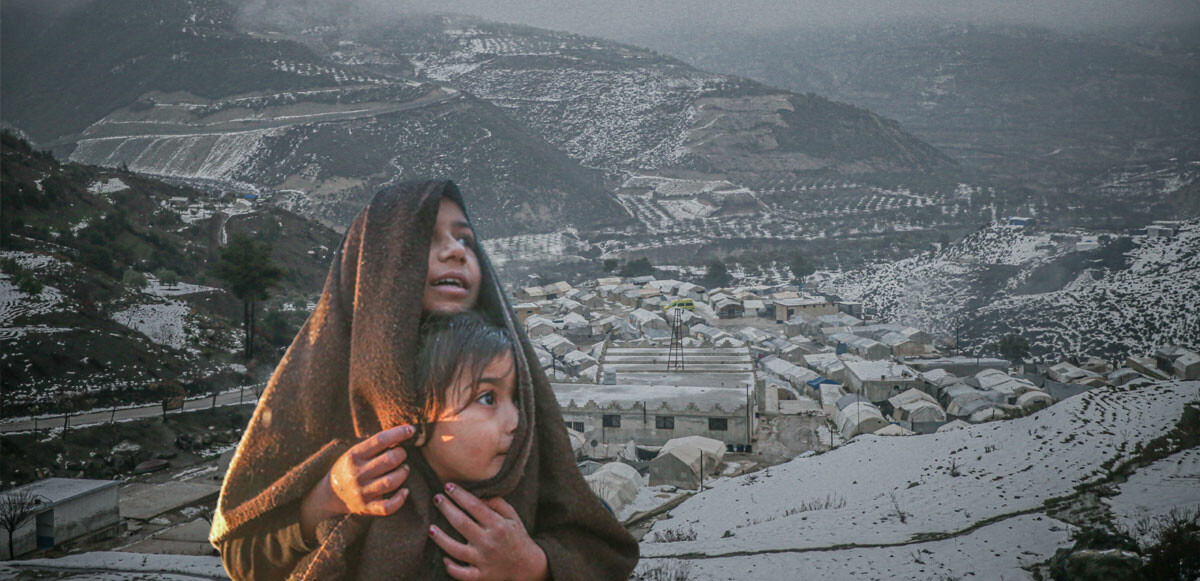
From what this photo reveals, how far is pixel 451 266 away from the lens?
247 centimetres

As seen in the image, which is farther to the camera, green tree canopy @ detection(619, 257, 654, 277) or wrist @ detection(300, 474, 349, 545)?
green tree canopy @ detection(619, 257, 654, 277)

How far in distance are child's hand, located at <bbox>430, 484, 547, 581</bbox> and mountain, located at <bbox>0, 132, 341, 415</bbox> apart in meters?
20.4

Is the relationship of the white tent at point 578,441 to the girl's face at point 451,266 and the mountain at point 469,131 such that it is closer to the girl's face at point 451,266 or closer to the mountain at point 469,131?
the girl's face at point 451,266

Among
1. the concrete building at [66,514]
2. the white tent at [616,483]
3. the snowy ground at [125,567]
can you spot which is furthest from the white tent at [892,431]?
the concrete building at [66,514]

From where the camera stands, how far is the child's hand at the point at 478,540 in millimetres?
2242

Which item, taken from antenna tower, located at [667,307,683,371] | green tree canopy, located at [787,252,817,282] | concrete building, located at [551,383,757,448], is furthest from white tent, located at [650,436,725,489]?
green tree canopy, located at [787,252,817,282]

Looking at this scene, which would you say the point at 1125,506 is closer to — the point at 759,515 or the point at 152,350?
the point at 759,515

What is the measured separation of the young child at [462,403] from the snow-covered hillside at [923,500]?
6.11m

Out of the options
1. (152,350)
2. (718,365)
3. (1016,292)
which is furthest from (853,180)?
(152,350)

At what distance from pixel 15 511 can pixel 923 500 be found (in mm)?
12348

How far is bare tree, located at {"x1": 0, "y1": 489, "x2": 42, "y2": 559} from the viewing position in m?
11.0

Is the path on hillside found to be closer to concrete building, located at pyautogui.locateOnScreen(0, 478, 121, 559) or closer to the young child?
concrete building, located at pyautogui.locateOnScreen(0, 478, 121, 559)

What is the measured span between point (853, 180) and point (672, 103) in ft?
100

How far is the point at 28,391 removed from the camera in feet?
62.1
